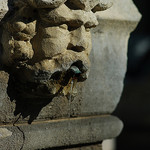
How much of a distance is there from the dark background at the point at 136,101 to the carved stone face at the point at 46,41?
3.87 meters

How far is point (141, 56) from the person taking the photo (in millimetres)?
6219

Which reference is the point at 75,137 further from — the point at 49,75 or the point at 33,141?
the point at 49,75

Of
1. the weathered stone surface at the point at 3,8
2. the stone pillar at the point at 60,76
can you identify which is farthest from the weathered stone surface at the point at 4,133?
the weathered stone surface at the point at 3,8

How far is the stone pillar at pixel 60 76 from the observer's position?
174 cm

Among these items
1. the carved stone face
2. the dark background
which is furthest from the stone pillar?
the dark background

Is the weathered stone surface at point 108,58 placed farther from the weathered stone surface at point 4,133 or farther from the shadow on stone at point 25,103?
the weathered stone surface at point 4,133

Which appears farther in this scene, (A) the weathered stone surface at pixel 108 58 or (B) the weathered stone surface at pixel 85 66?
(A) the weathered stone surface at pixel 108 58

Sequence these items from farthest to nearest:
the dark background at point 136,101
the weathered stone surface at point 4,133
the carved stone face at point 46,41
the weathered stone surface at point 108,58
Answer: the dark background at point 136,101, the weathered stone surface at point 108,58, the weathered stone surface at point 4,133, the carved stone face at point 46,41

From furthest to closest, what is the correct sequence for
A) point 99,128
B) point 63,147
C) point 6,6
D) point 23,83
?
point 99,128
point 63,147
point 23,83
point 6,6

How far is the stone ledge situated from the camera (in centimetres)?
191

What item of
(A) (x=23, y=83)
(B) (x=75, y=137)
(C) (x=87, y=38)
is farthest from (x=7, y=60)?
(B) (x=75, y=137)

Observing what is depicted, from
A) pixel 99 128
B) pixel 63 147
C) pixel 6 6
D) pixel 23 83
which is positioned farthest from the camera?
pixel 99 128

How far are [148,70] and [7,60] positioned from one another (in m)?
4.33

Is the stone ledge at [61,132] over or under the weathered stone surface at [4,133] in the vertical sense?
under
